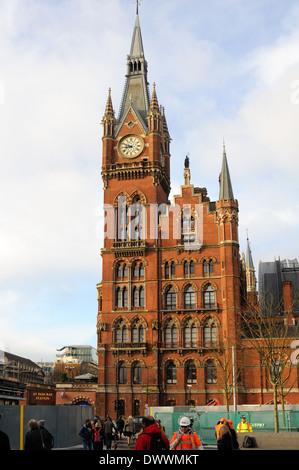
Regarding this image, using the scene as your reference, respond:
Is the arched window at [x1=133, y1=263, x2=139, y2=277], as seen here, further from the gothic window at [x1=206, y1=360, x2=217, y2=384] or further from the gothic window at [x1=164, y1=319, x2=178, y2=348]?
the gothic window at [x1=206, y1=360, x2=217, y2=384]

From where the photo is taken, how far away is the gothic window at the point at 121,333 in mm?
69562

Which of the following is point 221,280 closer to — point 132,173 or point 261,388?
point 261,388

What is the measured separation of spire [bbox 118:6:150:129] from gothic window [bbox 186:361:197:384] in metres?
31.4

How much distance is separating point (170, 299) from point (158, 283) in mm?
2418

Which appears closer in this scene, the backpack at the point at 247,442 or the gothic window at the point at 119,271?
the backpack at the point at 247,442

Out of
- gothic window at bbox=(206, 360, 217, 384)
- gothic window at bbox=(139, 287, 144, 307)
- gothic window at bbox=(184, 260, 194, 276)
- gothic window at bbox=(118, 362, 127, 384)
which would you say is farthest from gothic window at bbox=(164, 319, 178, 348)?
gothic window at bbox=(184, 260, 194, 276)

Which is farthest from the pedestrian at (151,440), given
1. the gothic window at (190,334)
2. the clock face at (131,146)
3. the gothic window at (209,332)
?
the clock face at (131,146)

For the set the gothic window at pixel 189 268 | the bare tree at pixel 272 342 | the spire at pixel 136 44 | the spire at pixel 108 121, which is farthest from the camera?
the spire at pixel 136 44

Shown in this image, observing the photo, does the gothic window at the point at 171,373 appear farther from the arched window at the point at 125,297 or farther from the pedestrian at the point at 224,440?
the pedestrian at the point at 224,440

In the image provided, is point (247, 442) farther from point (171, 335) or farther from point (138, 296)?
point (138, 296)

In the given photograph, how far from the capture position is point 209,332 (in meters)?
67.6

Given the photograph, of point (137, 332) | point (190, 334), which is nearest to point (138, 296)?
point (137, 332)
